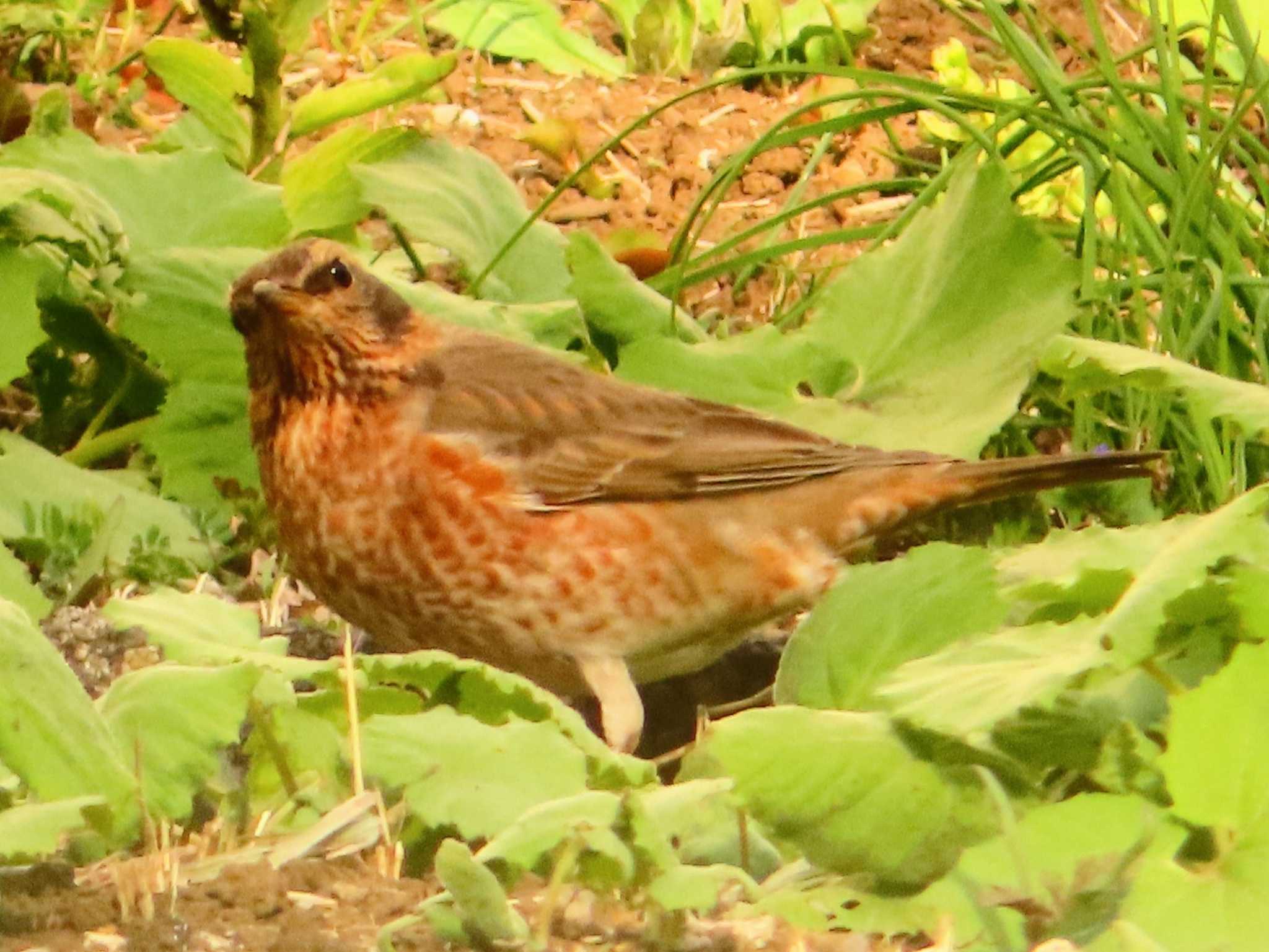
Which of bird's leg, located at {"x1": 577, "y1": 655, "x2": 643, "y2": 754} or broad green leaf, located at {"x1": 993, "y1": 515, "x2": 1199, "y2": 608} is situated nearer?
broad green leaf, located at {"x1": 993, "y1": 515, "x2": 1199, "y2": 608}

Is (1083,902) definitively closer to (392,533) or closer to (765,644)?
(392,533)

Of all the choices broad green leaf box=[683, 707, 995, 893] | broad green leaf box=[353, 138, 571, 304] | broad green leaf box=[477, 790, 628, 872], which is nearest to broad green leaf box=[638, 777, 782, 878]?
broad green leaf box=[683, 707, 995, 893]

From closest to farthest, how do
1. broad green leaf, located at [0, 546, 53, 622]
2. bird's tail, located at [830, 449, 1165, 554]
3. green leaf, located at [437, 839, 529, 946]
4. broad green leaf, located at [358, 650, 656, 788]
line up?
green leaf, located at [437, 839, 529, 946], broad green leaf, located at [358, 650, 656, 788], broad green leaf, located at [0, 546, 53, 622], bird's tail, located at [830, 449, 1165, 554]

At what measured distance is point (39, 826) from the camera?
2.44 m

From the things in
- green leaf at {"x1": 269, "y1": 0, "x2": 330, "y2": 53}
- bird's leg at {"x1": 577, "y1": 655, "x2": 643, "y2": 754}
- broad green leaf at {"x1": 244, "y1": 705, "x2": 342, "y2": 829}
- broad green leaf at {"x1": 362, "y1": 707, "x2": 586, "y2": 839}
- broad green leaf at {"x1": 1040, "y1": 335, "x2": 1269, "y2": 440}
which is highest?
green leaf at {"x1": 269, "y1": 0, "x2": 330, "y2": 53}

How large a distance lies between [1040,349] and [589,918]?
2.12 m

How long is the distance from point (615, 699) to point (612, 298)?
1.10 metres

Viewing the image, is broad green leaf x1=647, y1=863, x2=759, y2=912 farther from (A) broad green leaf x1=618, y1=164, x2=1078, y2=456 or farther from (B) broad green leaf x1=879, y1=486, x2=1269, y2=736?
(A) broad green leaf x1=618, y1=164, x2=1078, y2=456

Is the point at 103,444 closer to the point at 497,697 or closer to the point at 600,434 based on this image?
the point at 600,434

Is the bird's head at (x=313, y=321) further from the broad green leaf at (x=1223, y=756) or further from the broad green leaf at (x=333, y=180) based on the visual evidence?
the broad green leaf at (x=1223, y=756)

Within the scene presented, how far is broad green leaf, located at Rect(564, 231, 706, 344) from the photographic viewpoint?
4695 millimetres

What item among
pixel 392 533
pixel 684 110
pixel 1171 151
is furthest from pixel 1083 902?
pixel 684 110

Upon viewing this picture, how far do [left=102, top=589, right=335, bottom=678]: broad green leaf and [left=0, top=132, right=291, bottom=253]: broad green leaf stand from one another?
64.5 inches

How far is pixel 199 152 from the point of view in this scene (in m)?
4.81
